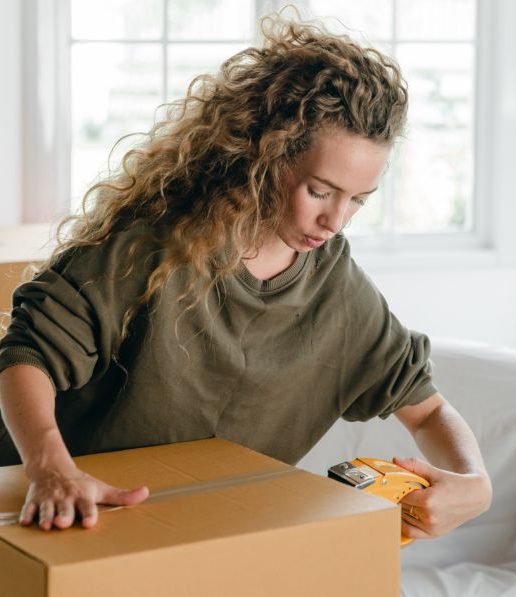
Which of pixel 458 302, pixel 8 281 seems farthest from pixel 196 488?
pixel 458 302

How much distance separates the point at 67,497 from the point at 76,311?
11.1 inches

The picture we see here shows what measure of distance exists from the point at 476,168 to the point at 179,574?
106 inches

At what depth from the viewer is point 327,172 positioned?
122 centimetres

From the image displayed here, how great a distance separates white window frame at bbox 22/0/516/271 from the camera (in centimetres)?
287

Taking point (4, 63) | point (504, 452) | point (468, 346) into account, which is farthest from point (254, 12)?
point (504, 452)

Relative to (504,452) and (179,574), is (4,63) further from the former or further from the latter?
(179,574)

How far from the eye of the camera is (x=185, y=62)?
3045 millimetres

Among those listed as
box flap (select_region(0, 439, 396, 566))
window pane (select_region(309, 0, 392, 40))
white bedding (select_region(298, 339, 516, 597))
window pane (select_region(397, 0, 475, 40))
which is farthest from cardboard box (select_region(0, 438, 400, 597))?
window pane (select_region(397, 0, 475, 40))

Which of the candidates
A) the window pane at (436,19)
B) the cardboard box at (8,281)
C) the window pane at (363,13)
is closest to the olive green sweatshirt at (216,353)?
the cardboard box at (8,281)

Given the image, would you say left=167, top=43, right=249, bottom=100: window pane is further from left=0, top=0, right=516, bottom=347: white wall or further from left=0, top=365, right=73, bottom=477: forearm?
left=0, top=365, right=73, bottom=477: forearm

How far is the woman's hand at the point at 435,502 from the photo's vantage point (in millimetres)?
1204

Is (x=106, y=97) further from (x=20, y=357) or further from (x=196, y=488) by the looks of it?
(x=196, y=488)

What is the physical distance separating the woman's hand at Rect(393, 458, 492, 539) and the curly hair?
1.04ft

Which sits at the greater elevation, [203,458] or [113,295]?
[113,295]
